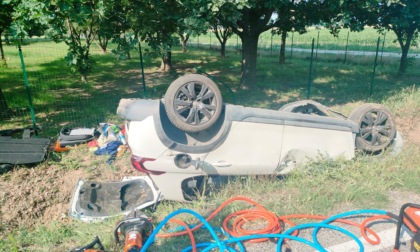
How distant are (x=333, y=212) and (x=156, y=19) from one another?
530cm

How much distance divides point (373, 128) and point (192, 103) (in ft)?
9.20

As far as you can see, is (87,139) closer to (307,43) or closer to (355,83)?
(355,83)

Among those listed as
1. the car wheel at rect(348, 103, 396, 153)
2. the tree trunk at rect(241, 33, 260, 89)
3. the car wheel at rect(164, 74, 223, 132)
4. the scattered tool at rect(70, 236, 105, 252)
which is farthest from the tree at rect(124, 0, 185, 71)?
the scattered tool at rect(70, 236, 105, 252)

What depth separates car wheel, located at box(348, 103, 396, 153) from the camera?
4.70 meters

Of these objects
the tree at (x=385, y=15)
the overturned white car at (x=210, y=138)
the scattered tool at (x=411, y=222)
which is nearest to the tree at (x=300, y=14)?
the tree at (x=385, y=15)

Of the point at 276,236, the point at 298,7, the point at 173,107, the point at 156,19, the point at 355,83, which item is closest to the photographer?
the point at 276,236

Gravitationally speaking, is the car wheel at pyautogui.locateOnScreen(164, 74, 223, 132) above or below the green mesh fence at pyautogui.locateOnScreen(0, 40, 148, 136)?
above

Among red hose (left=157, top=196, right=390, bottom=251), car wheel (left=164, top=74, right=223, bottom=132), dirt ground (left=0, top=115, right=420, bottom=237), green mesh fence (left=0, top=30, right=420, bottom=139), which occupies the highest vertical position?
car wheel (left=164, top=74, right=223, bottom=132)

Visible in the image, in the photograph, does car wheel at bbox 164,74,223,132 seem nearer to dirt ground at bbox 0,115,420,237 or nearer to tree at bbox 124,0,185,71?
dirt ground at bbox 0,115,420,237

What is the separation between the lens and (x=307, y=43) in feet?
104

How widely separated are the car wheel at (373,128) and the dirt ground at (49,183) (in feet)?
3.55

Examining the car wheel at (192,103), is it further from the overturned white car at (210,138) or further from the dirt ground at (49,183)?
the dirt ground at (49,183)

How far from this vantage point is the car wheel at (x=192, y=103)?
403 centimetres

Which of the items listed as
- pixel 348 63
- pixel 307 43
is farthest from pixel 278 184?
pixel 307 43
